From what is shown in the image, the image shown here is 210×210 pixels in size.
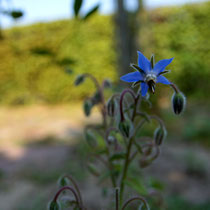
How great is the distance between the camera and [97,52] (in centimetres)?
808

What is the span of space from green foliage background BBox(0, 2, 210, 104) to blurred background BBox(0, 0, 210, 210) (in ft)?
0.08

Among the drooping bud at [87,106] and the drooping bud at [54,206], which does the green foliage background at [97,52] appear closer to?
the drooping bud at [87,106]

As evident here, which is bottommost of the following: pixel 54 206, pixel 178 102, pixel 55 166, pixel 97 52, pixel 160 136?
pixel 55 166

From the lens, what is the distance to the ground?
3.29m

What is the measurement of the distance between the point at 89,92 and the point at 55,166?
173 inches

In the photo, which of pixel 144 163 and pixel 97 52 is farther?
pixel 97 52

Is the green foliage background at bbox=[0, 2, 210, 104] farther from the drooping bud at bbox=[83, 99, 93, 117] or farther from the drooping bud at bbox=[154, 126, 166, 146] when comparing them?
the drooping bud at bbox=[154, 126, 166, 146]

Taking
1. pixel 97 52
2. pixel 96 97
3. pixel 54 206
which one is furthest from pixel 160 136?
pixel 97 52

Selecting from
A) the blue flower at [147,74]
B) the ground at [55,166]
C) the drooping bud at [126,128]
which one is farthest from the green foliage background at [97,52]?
the blue flower at [147,74]

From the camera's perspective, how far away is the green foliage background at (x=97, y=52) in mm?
6934

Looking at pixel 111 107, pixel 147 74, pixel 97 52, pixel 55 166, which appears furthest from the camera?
pixel 97 52

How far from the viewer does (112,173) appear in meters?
0.99

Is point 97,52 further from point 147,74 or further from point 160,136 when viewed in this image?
point 147,74

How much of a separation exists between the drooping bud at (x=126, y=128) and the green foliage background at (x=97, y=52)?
482 centimetres
